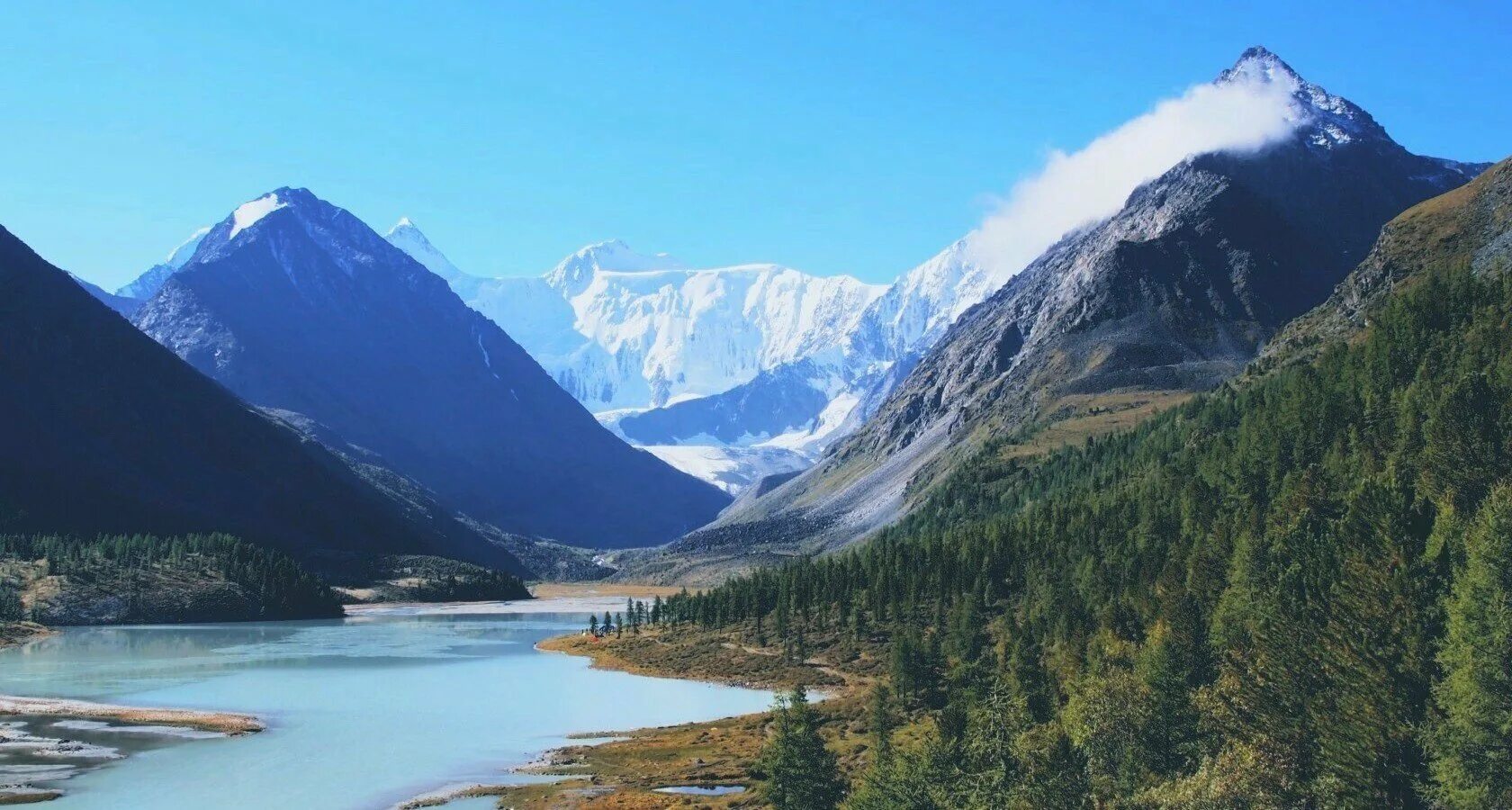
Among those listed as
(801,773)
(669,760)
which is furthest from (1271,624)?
(669,760)

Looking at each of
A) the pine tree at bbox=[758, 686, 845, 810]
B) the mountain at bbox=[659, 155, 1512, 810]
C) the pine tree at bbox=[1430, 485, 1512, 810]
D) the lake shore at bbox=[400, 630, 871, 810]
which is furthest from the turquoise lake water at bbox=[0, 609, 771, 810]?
the pine tree at bbox=[1430, 485, 1512, 810]

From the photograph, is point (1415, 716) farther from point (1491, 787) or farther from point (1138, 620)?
point (1138, 620)

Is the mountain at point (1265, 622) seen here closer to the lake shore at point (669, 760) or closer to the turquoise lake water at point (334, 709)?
the lake shore at point (669, 760)

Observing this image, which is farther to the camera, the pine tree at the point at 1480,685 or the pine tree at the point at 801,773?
the pine tree at the point at 801,773

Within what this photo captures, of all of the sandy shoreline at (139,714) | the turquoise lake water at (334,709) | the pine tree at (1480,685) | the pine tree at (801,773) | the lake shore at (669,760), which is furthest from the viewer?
the sandy shoreline at (139,714)

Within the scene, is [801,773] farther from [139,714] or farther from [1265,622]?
[139,714]

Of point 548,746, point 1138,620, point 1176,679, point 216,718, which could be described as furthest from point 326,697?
point 1176,679

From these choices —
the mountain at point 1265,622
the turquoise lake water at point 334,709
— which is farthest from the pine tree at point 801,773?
the turquoise lake water at point 334,709

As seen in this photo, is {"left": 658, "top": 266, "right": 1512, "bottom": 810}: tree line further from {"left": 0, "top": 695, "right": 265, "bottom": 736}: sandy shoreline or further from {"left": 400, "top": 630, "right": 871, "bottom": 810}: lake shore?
{"left": 0, "top": 695, "right": 265, "bottom": 736}: sandy shoreline
